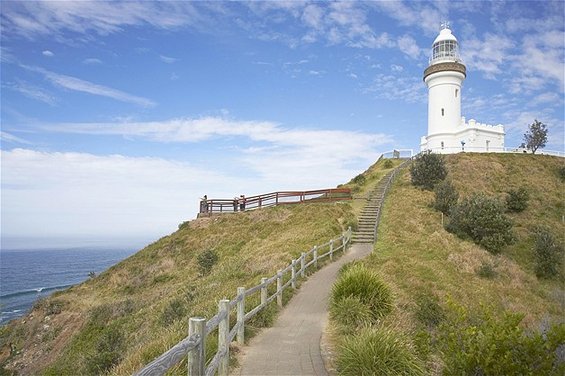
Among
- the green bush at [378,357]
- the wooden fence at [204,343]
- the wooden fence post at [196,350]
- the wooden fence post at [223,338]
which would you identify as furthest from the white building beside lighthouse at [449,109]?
the wooden fence post at [196,350]

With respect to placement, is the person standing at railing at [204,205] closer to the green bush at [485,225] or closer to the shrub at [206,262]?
the shrub at [206,262]

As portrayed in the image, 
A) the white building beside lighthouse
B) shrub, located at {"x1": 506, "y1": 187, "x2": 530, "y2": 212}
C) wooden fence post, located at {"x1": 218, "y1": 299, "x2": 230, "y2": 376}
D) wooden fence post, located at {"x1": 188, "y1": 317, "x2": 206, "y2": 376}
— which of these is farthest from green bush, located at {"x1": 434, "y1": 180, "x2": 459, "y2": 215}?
wooden fence post, located at {"x1": 188, "y1": 317, "x2": 206, "y2": 376}

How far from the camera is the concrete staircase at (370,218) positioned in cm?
2470

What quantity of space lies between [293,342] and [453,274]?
1225cm

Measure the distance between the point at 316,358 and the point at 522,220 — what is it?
2839 centimetres

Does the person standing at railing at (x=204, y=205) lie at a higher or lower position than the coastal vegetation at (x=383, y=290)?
higher

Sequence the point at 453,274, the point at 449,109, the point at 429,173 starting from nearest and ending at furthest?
1. the point at 453,274
2. the point at 429,173
3. the point at 449,109

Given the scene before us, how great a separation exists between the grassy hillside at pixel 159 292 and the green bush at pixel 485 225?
272 inches

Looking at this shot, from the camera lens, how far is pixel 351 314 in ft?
30.7

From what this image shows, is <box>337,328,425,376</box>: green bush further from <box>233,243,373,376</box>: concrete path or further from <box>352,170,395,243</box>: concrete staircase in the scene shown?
<box>352,170,395,243</box>: concrete staircase

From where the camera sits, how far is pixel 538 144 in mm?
49406

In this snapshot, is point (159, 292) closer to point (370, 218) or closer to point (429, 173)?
point (370, 218)

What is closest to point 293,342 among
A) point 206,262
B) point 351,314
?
point 351,314

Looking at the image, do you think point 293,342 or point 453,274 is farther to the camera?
point 453,274
